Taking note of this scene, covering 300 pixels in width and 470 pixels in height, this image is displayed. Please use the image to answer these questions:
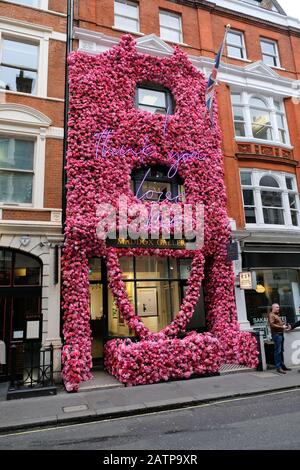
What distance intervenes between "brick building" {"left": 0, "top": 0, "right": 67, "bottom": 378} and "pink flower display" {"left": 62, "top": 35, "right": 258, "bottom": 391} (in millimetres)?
638

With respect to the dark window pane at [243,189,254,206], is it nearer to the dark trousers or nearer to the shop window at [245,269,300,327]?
the shop window at [245,269,300,327]

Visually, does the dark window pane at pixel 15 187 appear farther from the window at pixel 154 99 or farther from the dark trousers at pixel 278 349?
the dark trousers at pixel 278 349

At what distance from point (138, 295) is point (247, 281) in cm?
383

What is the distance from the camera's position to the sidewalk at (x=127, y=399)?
7.02 meters

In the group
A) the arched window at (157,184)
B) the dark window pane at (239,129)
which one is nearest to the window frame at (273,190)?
the dark window pane at (239,129)

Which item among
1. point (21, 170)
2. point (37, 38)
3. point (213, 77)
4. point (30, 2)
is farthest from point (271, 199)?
point (30, 2)

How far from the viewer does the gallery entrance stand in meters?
11.6

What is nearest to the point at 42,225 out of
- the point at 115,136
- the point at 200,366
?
the point at 115,136

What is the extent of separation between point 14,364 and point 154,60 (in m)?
12.0

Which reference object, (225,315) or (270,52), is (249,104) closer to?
(270,52)

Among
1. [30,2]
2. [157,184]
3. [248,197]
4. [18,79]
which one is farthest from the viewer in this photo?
[248,197]

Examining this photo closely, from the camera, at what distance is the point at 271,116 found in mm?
16266

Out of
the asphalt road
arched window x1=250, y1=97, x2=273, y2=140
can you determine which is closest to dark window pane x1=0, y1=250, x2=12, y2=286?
the asphalt road
